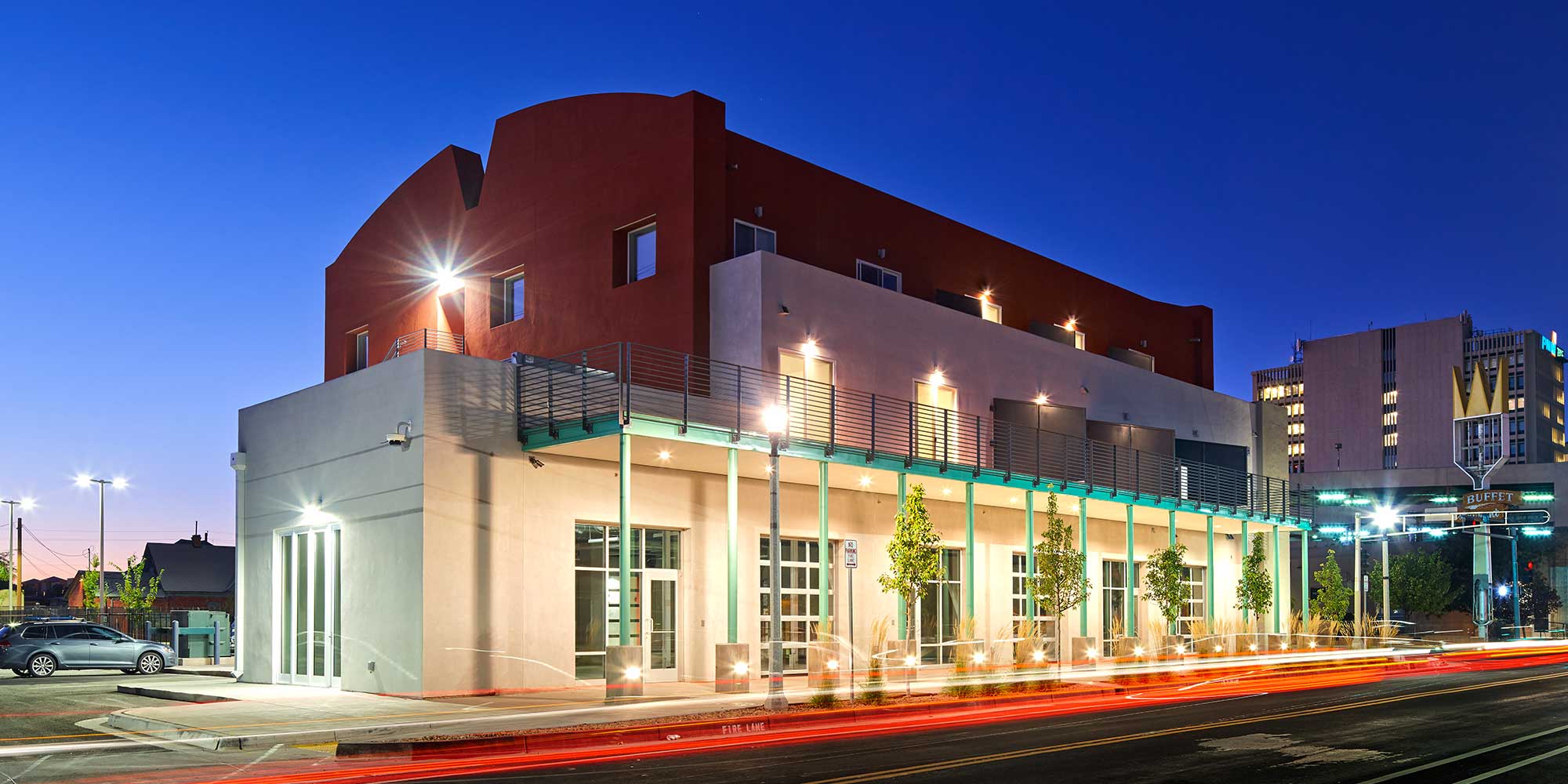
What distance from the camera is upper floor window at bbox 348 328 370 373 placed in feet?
126

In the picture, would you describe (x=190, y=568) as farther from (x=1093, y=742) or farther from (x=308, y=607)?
(x=1093, y=742)

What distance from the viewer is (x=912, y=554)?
2414cm

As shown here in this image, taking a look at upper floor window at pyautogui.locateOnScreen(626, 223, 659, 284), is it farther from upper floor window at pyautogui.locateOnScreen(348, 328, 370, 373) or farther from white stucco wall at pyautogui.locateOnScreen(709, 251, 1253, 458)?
upper floor window at pyautogui.locateOnScreen(348, 328, 370, 373)

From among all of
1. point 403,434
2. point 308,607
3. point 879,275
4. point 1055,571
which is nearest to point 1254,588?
point 1055,571

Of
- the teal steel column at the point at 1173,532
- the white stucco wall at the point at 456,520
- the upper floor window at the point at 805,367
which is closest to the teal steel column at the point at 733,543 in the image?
the white stucco wall at the point at 456,520

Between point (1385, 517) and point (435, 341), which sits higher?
point (435, 341)

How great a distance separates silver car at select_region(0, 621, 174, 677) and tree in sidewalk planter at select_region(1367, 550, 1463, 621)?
76142mm

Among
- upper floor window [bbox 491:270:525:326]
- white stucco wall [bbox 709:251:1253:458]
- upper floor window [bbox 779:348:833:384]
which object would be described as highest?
upper floor window [bbox 491:270:525:326]

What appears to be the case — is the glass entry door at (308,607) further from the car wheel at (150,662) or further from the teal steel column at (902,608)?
the teal steel column at (902,608)

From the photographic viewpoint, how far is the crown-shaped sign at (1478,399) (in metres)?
58.8

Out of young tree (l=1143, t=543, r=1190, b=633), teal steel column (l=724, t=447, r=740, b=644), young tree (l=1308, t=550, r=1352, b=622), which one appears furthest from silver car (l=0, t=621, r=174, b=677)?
young tree (l=1308, t=550, r=1352, b=622)

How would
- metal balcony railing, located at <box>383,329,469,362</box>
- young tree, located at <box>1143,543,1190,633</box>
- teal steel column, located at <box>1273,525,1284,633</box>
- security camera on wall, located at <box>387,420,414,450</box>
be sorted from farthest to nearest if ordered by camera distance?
teal steel column, located at <box>1273,525,1284,633</box>, young tree, located at <box>1143,543,1190,633</box>, metal balcony railing, located at <box>383,329,469,362</box>, security camera on wall, located at <box>387,420,414,450</box>

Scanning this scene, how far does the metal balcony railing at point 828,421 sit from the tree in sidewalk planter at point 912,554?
2342mm

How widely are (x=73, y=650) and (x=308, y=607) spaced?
1171cm
